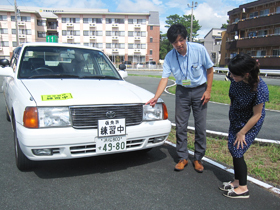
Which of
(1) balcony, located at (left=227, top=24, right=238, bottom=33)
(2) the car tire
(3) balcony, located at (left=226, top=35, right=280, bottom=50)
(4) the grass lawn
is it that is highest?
(1) balcony, located at (left=227, top=24, right=238, bottom=33)

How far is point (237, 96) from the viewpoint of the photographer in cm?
249

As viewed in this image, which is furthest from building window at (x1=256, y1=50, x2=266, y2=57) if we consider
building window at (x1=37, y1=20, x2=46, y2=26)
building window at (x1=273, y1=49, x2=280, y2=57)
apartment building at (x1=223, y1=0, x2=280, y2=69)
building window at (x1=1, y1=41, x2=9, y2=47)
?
building window at (x1=1, y1=41, x2=9, y2=47)

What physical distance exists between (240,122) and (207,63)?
0.95 meters

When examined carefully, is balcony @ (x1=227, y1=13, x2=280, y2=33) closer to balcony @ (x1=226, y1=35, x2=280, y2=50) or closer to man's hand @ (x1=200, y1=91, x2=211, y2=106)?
balcony @ (x1=226, y1=35, x2=280, y2=50)

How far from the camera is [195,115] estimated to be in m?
3.24

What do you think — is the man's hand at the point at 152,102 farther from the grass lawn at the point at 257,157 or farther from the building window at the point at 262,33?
the building window at the point at 262,33

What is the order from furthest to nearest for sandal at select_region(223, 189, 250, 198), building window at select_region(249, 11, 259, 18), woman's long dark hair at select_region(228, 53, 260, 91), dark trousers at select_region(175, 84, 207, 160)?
building window at select_region(249, 11, 259, 18)
dark trousers at select_region(175, 84, 207, 160)
sandal at select_region(223, 189, 250, 198)
woman's long dark hair at select_region(228, 53, 260, 91)

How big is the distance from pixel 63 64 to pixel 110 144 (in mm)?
1890

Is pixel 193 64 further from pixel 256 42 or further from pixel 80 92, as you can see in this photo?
pixel 256 42

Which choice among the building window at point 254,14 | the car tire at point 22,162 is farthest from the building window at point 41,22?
the car tire at point 22,162

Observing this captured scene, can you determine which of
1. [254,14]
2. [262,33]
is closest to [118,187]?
[262,33]

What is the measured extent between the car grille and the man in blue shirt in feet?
0.98

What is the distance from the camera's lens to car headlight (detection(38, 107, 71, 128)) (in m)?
2.60

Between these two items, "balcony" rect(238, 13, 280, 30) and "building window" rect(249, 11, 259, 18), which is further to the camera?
"building window" rect(249, 11, 259, 18)
